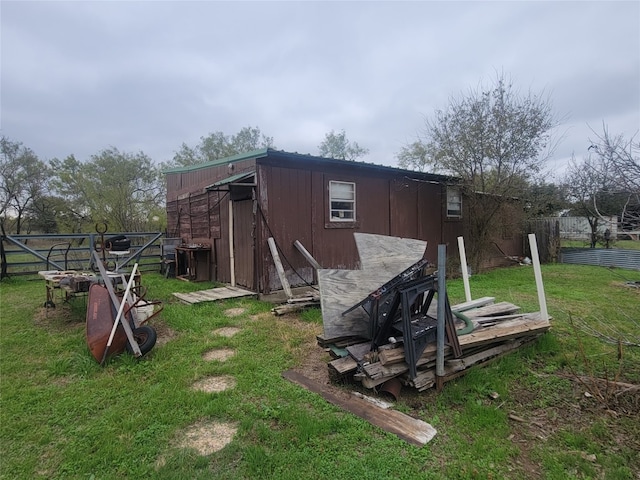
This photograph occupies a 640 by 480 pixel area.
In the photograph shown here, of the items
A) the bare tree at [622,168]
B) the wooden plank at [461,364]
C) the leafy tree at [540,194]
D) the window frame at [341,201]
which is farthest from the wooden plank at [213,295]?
the leafy tree at [540,194]

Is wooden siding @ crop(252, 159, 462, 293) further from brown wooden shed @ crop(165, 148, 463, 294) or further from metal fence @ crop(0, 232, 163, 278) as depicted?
metal fence @ crop(0, 232, 163, 278)

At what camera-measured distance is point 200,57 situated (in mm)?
11336

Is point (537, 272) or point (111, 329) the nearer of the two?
point (111, 329)

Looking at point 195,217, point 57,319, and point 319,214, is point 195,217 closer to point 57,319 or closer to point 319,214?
point 319,214

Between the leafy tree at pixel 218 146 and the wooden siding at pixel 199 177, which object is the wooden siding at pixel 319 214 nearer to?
the wooden siding at pixel 199 177

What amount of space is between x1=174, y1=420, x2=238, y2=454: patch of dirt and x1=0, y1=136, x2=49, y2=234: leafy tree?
2143cm

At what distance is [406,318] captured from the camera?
2697 mm

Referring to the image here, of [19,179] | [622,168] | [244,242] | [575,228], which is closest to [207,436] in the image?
[622,168]

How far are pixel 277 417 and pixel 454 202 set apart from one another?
9467mm

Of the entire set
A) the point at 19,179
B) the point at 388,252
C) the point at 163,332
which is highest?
Answer: the point at 19,179

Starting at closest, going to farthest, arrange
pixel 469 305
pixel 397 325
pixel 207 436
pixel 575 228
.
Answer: pixel 207 436, pixel 397 325, pixel 469 305, pixel 575 228

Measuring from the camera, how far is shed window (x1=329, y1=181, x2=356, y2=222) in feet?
24.0

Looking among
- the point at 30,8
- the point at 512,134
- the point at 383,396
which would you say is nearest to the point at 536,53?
the point at 512,134

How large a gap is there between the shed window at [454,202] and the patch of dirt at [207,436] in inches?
368
